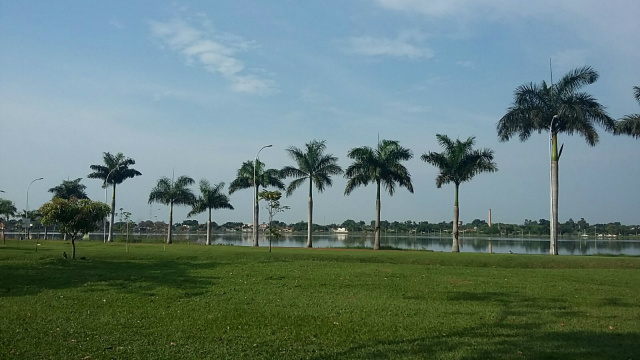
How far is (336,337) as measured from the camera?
10.9 metres

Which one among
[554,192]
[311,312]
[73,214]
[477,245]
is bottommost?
[477,245]

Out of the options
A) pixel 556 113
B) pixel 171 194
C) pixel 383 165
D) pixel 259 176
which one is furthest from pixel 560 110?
pixel 171 194

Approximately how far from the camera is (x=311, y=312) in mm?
13742

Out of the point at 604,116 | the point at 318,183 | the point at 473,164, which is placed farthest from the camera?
the point at 318,183

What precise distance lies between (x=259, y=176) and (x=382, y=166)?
45.8 feet

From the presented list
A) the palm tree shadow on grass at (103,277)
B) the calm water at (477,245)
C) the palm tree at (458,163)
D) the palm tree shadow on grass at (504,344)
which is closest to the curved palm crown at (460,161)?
the palm tree at (458,163)

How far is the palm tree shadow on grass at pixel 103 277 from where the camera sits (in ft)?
58.3

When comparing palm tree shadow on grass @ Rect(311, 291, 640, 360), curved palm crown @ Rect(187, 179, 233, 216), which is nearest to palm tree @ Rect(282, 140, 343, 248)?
curved palm crown @ Rect(187, 179, 233, 216)

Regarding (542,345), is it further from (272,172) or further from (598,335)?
(272,172)

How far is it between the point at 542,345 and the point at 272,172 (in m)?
43.6

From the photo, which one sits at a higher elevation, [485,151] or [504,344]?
[485,151]

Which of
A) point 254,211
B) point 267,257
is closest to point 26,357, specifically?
point 267,257

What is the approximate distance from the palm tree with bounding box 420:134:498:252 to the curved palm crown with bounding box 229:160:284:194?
16038mm

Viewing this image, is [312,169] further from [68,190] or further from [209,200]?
[68,190]
